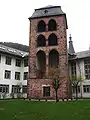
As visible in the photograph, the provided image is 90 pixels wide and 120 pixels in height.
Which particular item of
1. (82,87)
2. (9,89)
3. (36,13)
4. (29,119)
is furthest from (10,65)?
(29,119)

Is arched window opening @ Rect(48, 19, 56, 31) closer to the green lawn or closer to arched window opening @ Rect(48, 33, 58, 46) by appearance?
arched window opening @ Rect(48, 33, 58, 46)

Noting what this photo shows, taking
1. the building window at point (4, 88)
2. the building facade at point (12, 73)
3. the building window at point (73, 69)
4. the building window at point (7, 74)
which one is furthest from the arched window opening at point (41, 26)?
the building window at point (4, 88)

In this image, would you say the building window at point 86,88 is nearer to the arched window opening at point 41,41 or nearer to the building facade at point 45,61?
the building facade at point 45,61

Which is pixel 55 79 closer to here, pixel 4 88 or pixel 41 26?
→ pixel 4 88

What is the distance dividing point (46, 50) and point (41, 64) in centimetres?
402

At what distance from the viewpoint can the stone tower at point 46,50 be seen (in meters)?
38.7

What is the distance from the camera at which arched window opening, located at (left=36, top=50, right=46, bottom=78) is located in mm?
41244

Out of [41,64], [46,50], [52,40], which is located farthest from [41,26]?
[41,64]

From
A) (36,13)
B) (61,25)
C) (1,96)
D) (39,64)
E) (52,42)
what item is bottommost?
(1,96)

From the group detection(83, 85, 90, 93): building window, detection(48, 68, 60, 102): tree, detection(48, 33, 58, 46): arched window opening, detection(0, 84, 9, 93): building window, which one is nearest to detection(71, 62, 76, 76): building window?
detection(83, 85, 90, 93): building window

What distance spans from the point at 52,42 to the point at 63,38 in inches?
125

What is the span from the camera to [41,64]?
141 ft

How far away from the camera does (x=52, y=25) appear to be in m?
43.4

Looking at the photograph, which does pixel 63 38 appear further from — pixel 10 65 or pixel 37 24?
pixel 10 65
